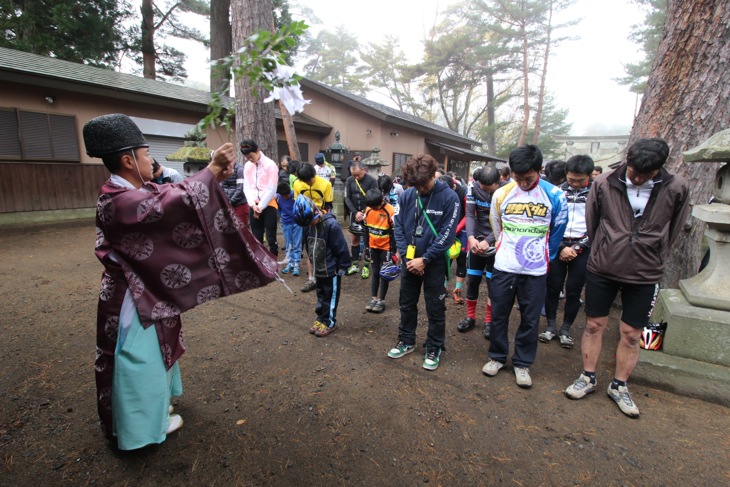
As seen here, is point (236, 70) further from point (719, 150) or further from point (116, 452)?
point (719, 150)

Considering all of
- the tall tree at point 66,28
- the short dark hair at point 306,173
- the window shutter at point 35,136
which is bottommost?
the short dark hair at point 306,173

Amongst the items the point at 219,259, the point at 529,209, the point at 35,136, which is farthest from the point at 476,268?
the point at 35,136

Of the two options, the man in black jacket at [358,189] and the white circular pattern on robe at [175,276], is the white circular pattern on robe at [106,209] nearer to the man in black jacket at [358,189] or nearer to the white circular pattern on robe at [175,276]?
the white circular pattern on robe at [175,276]

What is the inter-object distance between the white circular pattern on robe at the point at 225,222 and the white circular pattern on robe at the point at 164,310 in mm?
510

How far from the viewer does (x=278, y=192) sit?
18.8 ft

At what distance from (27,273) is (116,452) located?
496 cm

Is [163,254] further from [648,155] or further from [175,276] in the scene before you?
[648,155]

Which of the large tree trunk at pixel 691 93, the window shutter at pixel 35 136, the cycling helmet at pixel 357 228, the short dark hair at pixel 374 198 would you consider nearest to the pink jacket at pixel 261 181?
the cycling helmet at pixel 357 228

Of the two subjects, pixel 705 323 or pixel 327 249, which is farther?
pixel 327 249

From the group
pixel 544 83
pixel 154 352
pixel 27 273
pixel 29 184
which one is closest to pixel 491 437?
pixel 154 352

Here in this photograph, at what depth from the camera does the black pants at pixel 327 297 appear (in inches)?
151

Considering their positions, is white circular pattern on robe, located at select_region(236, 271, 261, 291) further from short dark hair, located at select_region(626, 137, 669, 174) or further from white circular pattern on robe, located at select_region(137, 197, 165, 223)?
short dark hair, located at select_region(626, 137, 669, 174)

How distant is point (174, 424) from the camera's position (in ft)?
→ 8.00

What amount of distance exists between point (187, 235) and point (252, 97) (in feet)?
20.6
